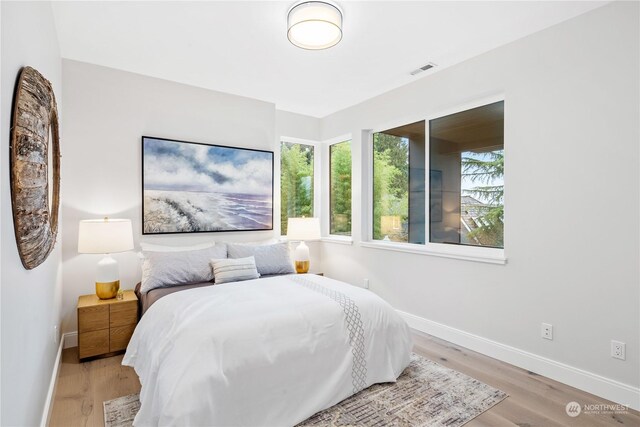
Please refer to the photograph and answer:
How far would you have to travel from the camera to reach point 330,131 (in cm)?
476

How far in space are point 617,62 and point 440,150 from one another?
148 centimetres

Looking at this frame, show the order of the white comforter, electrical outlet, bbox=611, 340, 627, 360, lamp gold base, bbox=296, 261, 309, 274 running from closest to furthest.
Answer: the white comforter, electrical outlet, bbox=611, 340, 627, 360, lamp gold base, bbox=296, 261, 309, 274

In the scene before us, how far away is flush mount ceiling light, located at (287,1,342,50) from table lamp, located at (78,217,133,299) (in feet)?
6.92

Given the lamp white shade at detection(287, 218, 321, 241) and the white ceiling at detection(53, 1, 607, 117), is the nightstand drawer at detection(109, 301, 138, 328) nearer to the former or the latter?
the lamp white shade at detection(287, 218, 321, 241)

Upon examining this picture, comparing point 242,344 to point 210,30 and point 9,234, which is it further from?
point 210,30

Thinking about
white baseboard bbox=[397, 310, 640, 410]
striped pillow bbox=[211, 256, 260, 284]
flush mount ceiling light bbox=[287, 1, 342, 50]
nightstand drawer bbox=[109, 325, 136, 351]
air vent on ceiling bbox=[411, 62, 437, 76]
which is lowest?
white baseboard bbox=[397, 310, 640, 410]

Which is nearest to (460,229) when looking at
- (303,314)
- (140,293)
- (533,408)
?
(533,408)

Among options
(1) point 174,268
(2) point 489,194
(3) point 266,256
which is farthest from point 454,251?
(1) point 174,268

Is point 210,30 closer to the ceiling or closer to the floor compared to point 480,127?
closer to the ceiling

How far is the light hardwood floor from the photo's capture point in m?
2.03

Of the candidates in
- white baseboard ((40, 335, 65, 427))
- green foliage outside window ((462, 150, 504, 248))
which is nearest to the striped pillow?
white baseboard ((40, 335, 65, 427))

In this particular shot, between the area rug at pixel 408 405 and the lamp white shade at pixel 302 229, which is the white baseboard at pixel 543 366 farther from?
the lamp white shade at pixel 302 229

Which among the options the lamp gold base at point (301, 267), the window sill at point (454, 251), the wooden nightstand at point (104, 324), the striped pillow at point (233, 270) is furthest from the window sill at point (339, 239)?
the wooden nightstand at point (104, 324)

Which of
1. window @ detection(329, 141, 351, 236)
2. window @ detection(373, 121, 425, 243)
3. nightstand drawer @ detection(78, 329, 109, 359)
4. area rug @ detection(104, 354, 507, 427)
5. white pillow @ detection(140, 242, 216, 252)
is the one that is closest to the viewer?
area rug @ detection(104, 354, 507, 427)
